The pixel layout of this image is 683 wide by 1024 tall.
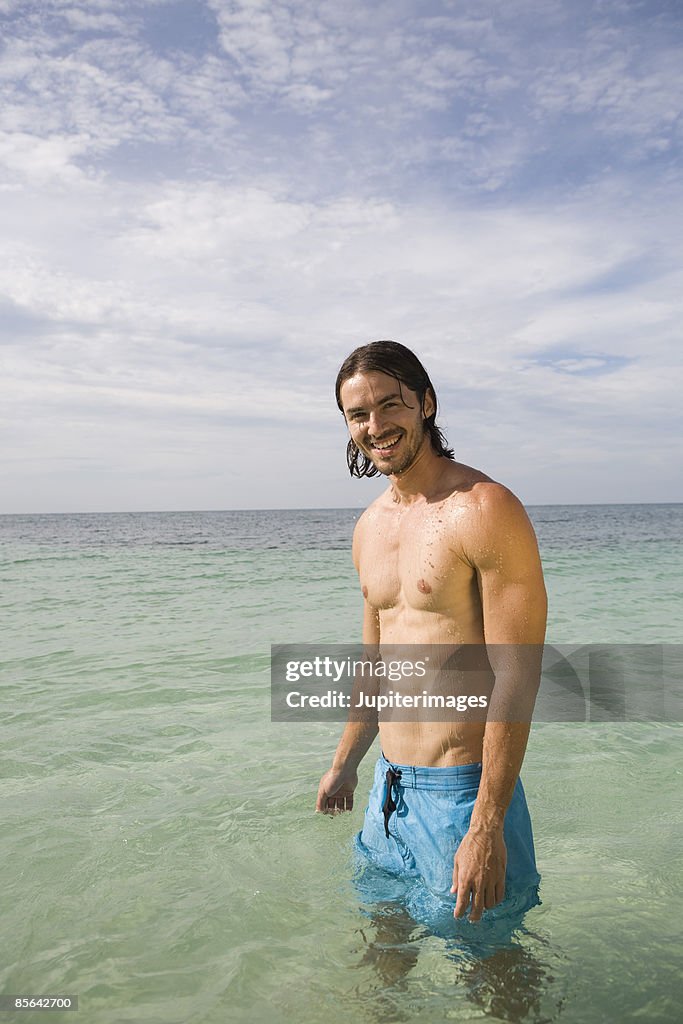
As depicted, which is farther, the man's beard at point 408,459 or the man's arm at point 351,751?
the man's arm at point 351,751

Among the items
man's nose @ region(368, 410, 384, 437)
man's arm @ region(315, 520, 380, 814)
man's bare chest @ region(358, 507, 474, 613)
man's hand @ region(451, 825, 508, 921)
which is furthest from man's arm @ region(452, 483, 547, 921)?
man's arm @ region(315, 520, 380, 814)

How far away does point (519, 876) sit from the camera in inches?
88.0

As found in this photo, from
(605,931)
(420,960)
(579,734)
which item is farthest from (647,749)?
(420,960)

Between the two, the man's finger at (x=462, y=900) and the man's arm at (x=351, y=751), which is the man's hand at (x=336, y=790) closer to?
the man's arm at (x=351, y=751)

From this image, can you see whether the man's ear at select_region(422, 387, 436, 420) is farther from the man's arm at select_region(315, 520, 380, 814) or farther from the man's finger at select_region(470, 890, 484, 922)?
the man's finger at select_region(470, 890, 484, 922)

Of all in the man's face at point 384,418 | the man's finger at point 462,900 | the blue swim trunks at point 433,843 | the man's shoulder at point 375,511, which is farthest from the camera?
the man's shoulder at point 375,511

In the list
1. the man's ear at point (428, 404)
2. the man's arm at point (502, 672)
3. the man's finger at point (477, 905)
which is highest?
the man's ear at point (428, 404)

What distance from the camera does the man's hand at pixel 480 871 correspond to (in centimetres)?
205

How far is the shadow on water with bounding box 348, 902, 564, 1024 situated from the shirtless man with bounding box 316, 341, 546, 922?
0.79 feet

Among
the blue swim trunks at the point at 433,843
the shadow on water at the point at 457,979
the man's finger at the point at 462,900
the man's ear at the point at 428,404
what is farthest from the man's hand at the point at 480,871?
the man's ear at the point at 428,404

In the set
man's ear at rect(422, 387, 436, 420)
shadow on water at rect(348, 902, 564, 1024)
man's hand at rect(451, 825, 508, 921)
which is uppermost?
man's ear at rect(422, 387, 436, 420)

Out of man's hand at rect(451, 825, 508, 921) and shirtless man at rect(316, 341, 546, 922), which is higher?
shirtless man at rect(316, 341, 546, 922)

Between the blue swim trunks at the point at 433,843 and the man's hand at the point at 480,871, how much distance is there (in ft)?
0.43

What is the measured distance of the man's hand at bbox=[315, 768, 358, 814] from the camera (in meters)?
2.87
